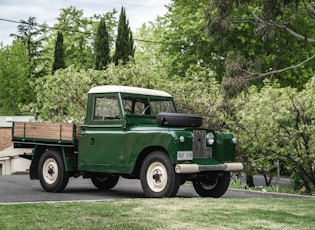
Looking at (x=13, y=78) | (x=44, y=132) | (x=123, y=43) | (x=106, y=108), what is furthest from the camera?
(x=13, y=78)

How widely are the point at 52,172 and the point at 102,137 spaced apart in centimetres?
180

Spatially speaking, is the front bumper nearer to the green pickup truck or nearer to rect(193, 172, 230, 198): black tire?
the green pickup truck

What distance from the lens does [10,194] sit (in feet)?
43.9

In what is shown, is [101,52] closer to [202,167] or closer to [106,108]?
[106,108]

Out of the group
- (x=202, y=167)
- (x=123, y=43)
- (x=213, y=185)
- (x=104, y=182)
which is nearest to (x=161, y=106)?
(x=213, y=185)

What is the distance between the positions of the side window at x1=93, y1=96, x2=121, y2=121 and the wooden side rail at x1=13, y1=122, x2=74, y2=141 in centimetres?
71

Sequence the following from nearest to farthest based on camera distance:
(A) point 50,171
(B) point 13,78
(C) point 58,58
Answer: (A) point 50,171 → (C) point 58,58 → (B) point 13,78

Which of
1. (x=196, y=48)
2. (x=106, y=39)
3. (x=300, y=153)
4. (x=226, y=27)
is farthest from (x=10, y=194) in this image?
(x=106, y=39)

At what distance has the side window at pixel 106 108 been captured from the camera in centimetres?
1332

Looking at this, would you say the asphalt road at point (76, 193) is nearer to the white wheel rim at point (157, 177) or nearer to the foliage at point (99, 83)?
the white wheel rim at point (157, 177)

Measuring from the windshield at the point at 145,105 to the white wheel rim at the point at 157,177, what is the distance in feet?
5.23

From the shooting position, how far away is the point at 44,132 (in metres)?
14.3

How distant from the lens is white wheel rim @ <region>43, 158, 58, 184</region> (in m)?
14.1

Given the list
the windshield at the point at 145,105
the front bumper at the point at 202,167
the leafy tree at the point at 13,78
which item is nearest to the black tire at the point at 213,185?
the front bumper at the point at 202,167
